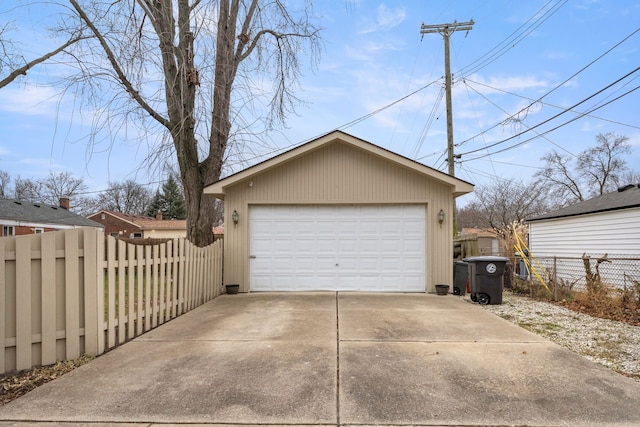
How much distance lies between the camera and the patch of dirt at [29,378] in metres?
3.16

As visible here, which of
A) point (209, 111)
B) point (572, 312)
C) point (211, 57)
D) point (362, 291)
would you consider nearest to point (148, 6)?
point (211, 57)

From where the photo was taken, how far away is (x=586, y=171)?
3116 centimetres

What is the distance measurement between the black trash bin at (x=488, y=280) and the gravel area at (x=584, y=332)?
24cm

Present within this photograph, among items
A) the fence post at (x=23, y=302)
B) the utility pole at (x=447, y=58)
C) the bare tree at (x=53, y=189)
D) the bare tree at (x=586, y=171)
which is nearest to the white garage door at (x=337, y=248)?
the fence post at (x=23, y=302)

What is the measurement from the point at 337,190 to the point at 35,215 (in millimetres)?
28452

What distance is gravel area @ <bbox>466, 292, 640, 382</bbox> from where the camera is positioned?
411cm

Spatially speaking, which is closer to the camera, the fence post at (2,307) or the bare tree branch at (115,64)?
the fence post at (2,307)

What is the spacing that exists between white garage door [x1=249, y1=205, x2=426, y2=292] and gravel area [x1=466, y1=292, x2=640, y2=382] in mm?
2142

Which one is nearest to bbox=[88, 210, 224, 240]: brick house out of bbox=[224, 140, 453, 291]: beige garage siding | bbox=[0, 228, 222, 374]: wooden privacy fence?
bbox=[224, 140, 453, 291]: beige garage siding

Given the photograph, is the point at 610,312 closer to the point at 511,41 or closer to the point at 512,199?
the point at 511,41

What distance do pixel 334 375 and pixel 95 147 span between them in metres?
6.44

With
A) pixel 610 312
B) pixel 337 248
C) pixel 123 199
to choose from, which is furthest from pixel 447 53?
pixel 123 199

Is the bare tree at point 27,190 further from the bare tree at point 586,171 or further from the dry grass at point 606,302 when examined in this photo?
the bare tree at point 586,171

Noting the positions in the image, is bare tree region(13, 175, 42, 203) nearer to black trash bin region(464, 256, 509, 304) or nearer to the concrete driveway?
the concrete driveway
